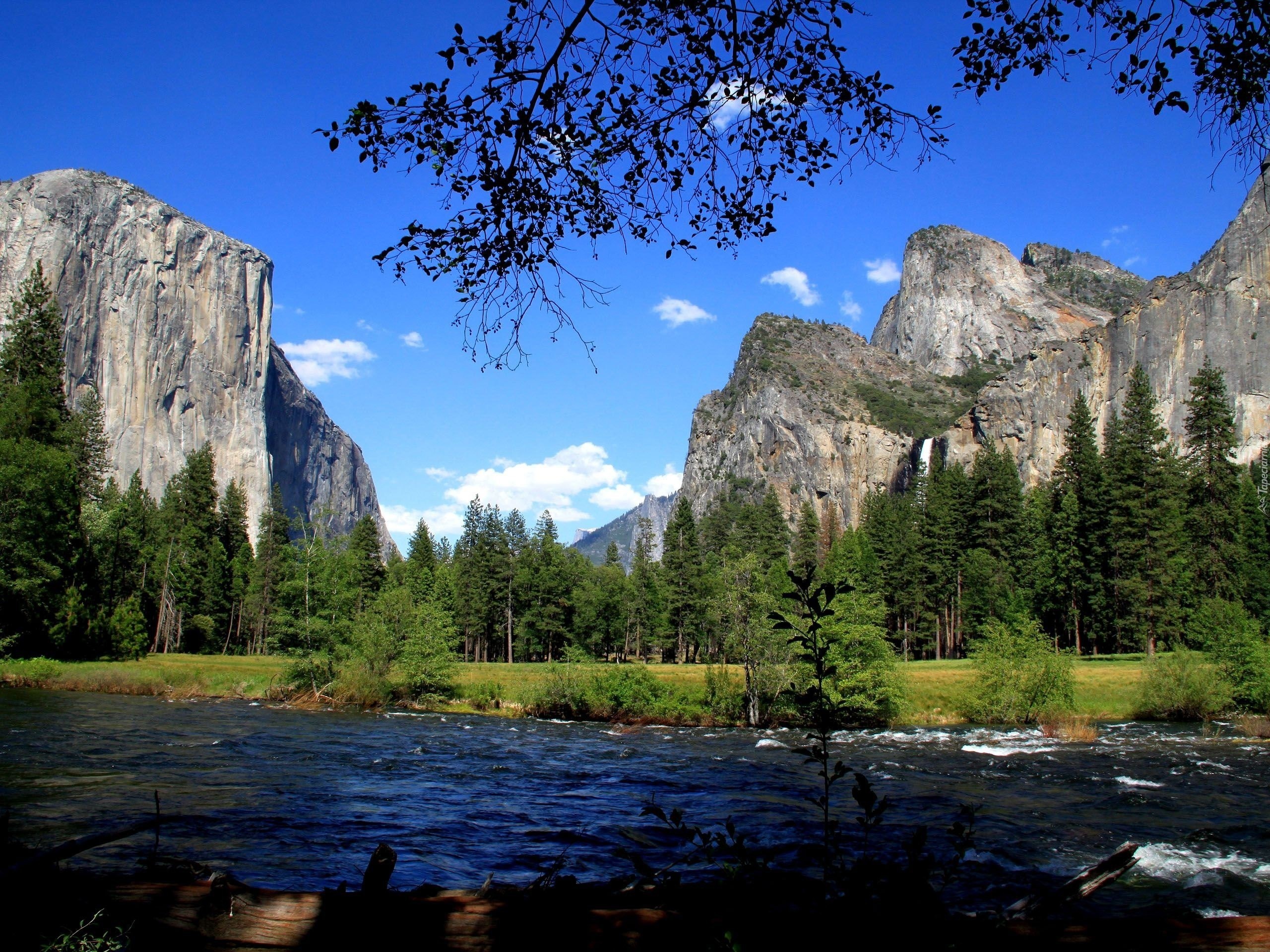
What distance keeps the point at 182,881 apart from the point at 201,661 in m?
51.3

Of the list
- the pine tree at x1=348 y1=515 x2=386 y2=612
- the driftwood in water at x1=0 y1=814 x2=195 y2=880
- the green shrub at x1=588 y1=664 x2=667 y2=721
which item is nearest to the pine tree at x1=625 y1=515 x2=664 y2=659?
the pine tree at x1=348 y1=515 x2=386 y2=612

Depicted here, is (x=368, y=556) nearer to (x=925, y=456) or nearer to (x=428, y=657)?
(x=428, y=657)

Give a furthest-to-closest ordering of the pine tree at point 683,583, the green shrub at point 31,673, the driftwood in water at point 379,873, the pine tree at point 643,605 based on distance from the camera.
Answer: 1. the pine tree at point 643,605
2. the pine tree at point 683,583
3. the green shrub at point 31,673
4. the driftwood in water at point 379,873

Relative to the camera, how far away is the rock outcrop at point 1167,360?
109 metres

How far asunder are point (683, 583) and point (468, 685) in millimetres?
42005

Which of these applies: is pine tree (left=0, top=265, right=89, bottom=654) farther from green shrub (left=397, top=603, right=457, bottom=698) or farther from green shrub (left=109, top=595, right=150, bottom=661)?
green shrub (left=397, top=603, right=457, bottom=698)

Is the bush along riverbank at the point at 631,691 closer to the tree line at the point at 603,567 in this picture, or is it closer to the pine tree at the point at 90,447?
the tree line at the point at 603,567

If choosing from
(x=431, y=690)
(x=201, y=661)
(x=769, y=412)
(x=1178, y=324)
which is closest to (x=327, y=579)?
(x=431, y=690)

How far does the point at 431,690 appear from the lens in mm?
36781

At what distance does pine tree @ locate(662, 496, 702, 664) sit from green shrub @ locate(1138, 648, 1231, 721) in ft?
142

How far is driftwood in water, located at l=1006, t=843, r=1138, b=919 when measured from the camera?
376 cm

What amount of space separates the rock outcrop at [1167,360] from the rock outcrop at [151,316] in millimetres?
145958

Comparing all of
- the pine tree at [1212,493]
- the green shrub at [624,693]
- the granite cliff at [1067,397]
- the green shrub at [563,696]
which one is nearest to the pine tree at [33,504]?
the green shrub at [563,696]

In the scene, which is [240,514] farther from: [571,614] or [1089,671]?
[1089,671]
